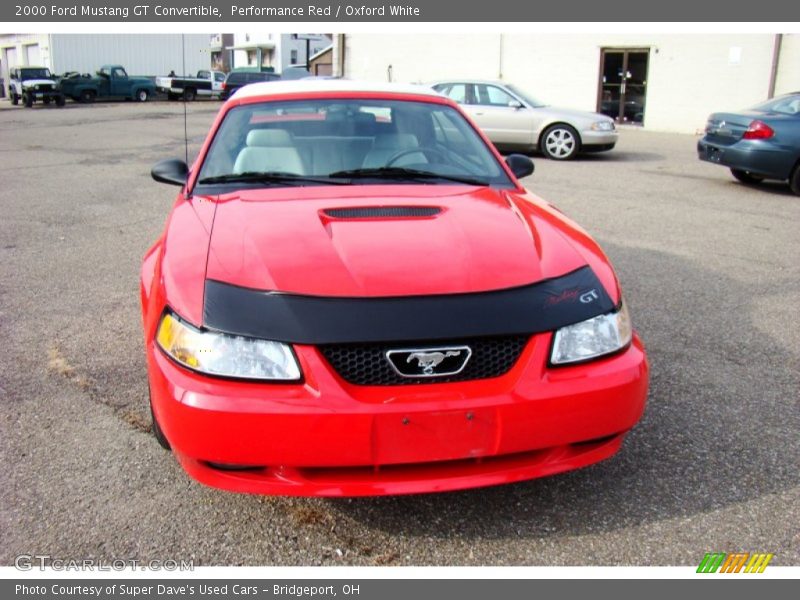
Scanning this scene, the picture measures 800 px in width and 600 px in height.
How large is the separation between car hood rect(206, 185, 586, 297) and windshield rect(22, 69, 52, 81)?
36.8 m

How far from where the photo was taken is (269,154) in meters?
3.71

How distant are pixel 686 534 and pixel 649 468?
0.45 meters

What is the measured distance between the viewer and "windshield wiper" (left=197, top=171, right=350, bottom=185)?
11.6ft

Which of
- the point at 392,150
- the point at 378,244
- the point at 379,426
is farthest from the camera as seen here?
the point at 392,150

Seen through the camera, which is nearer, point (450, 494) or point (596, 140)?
point (450, 494)

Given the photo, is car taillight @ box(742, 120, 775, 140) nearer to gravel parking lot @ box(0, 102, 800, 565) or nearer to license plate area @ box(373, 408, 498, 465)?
gravel parking lot @ box(0, 102, 800, 565)

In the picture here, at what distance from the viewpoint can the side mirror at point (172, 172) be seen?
12.6 feet

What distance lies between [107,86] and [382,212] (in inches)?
1537

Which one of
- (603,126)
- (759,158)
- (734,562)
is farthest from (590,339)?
(603,126)

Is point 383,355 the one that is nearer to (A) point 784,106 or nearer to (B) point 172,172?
(B) point 172,172

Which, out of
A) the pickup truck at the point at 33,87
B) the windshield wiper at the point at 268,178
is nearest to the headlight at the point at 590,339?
the windshield wiper at the point at 268,178

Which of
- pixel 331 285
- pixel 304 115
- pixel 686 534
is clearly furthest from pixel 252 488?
pixel 304 115

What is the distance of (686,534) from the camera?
263 cm

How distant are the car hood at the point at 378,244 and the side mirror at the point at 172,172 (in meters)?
0.64
